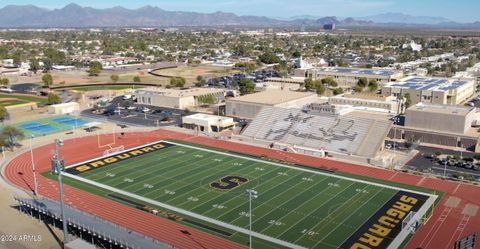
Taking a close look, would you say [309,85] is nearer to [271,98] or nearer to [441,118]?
[271,98]

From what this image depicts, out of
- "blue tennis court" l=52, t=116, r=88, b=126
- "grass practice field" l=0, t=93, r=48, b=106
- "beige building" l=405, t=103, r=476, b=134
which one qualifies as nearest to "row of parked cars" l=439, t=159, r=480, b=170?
"beige building" l=405, t=103, r=476, b=134

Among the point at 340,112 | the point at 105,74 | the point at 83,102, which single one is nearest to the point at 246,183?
the point at 340,112

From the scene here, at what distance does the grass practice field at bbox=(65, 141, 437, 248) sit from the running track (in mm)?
1187

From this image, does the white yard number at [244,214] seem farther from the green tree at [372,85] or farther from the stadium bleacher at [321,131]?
the green tree at [372,85]

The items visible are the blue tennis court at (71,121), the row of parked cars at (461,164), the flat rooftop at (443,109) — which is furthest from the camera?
the blue tennis court at (71,121)

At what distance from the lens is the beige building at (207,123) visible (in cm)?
6506

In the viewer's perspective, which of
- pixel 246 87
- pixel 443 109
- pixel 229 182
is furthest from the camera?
pixel 246 87

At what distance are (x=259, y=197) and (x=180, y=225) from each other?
845cm

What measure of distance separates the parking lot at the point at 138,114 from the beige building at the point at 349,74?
1752 inches

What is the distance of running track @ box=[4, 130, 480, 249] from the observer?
32281mm

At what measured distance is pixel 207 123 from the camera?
6494cm

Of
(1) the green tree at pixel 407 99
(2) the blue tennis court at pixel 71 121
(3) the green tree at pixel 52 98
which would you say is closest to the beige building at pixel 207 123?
(2) the blue tennis court at pixel 71 121

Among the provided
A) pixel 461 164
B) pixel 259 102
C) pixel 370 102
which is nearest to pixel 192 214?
pixel 461 164

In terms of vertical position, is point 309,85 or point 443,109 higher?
point 443,109
